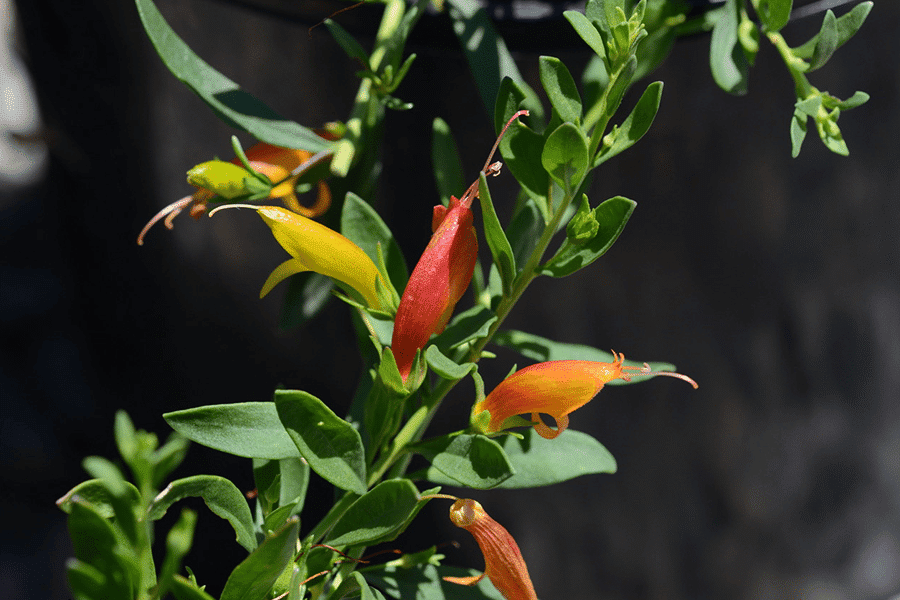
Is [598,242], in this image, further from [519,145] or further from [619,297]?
[619,297]

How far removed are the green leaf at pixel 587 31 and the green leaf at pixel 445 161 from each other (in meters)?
0.07

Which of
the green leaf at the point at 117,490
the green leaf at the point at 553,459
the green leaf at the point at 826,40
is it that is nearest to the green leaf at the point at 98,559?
the green leaf at the point at 117,490

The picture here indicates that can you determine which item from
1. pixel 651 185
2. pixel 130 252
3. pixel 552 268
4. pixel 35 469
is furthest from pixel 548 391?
pixel 35 469

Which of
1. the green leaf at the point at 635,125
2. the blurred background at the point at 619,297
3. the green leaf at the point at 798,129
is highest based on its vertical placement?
the green leaf at the point at 635,125

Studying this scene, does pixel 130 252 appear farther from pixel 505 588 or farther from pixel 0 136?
pixel 505 588

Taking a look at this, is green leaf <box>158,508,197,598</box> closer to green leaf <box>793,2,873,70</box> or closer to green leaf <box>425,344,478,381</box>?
green leaf <box>425,344,478,381</box>

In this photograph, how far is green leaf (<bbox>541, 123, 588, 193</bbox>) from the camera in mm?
177

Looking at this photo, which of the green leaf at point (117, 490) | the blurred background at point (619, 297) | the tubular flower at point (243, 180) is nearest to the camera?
the green leaf at point (117, 490)

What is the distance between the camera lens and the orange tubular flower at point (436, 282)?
190mm

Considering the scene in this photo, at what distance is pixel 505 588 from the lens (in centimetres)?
20

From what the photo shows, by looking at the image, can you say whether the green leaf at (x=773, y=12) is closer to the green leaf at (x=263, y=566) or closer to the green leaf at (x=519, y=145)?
the green leaf at (x=519, y=145)

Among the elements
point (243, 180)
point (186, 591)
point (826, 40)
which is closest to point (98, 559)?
point (186, 591)

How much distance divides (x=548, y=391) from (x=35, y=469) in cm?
52

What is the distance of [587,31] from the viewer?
19cm
